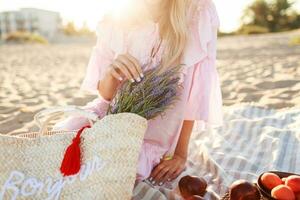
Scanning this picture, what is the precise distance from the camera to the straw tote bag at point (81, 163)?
170 cm

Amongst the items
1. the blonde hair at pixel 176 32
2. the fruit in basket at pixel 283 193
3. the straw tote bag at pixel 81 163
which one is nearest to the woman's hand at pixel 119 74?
the blonde hair at pixel 176 32

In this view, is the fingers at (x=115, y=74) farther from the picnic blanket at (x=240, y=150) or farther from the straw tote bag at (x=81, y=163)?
the picnic blanket at (x=240, y=150)

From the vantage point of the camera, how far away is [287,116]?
3611 mm

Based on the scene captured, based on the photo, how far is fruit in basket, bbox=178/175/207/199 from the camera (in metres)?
2.15

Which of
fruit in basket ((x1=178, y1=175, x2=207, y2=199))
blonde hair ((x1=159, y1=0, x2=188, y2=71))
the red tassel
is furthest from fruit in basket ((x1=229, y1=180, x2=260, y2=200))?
blonde hair ((x1=159, y1=0, x2=188, y2=71))

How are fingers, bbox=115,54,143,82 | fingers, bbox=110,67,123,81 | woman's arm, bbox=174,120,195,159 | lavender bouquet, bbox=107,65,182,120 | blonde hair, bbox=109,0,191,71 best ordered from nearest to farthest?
lavender bouquet, bbox=107,65,182,120 < fingers, bbox=115,54,143,82 < fingers, bbox=110,67,123,81 < blonde hair, bbox=109,0,191,71 < woman's arm, bbox=174,120,195,159

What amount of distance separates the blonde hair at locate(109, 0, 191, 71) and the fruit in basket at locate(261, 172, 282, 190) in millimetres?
764

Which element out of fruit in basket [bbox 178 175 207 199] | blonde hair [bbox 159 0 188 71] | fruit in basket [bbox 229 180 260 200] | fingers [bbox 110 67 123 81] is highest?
blonde hair [bbox 159 0 188 71]

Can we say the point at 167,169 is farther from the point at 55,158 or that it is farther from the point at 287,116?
the point at 287,116

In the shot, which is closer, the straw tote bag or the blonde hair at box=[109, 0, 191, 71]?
the straw tote bag

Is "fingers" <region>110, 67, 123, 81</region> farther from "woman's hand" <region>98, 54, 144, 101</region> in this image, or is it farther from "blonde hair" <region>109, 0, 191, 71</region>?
"blonde hair" <region>109, 0, 191, 71</region>

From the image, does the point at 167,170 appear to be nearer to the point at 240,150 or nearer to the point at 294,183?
the point at 240,150

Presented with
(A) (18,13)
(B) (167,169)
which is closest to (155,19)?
(B) (167,169)

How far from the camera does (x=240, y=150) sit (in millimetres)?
2949
